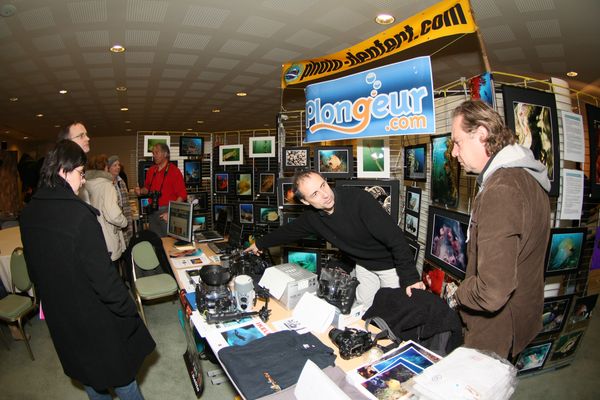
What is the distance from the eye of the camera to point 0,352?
2947 mm

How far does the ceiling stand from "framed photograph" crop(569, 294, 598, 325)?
2045mm

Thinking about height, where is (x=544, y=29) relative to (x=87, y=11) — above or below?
below

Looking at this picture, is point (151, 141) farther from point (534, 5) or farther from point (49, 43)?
point (534, 5)

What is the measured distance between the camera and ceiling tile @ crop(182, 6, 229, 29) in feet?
12.5

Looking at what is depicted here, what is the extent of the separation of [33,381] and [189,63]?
193 inches

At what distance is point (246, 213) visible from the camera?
14.9ft

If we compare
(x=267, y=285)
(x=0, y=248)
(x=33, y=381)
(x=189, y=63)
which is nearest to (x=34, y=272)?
(x=267, y=285)

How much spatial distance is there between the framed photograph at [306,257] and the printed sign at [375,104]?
3.78 feet

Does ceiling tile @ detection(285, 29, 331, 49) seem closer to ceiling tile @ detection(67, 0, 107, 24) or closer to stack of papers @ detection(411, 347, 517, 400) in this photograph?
ceiling tile @ detection(67, 0, 107, 24)

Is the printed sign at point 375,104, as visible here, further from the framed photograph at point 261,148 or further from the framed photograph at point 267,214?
the framed photograph at point 261,148

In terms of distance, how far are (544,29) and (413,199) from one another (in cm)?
321

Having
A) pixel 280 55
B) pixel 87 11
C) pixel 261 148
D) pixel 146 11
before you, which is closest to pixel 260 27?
pixel 280 55

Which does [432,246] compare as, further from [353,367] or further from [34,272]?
[34,272]

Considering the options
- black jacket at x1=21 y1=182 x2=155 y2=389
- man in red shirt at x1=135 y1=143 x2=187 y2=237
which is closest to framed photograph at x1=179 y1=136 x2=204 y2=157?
man in red shirt at x1=135 y1=143 x2=187 y2=237
